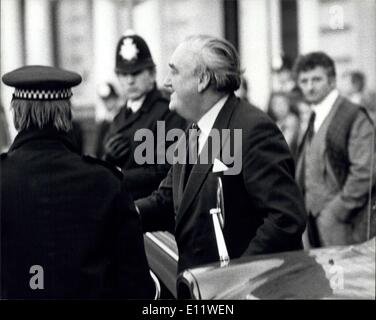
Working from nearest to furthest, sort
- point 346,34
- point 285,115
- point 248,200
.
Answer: point 248,200, point 285,115, point 346,34

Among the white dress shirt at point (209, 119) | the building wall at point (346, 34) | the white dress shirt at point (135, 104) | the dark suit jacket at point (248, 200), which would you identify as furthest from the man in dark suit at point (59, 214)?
the building wall at point (346, 34)

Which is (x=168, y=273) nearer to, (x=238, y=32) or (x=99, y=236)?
(x=99, y=236)

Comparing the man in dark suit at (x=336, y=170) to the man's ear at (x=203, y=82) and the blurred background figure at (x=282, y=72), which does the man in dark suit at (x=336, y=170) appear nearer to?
the man's ear at (x=203, y=82)

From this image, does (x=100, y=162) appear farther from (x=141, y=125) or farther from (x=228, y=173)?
(x=141, y=125)

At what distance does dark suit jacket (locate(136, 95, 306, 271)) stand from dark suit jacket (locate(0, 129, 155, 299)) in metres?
0.56

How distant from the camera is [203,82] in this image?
4.47 meters

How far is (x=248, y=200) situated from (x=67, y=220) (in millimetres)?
803

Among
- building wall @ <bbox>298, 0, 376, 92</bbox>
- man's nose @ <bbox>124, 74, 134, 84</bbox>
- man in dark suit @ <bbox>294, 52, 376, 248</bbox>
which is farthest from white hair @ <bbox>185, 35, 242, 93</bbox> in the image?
building wall @ <bbox>298, 0, 376, 92</bbox>

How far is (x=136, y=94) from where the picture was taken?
21.9 ft

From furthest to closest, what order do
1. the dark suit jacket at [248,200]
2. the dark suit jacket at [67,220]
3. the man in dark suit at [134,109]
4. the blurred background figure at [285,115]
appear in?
the blurred background figure at [285,115] < the man in dark suit at [134,109] < the dark suit jacket at [248,200] < the dark suit jacket at [67,220]

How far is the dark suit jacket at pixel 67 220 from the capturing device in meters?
3.82

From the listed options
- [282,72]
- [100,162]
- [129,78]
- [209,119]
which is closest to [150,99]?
[129,78]
